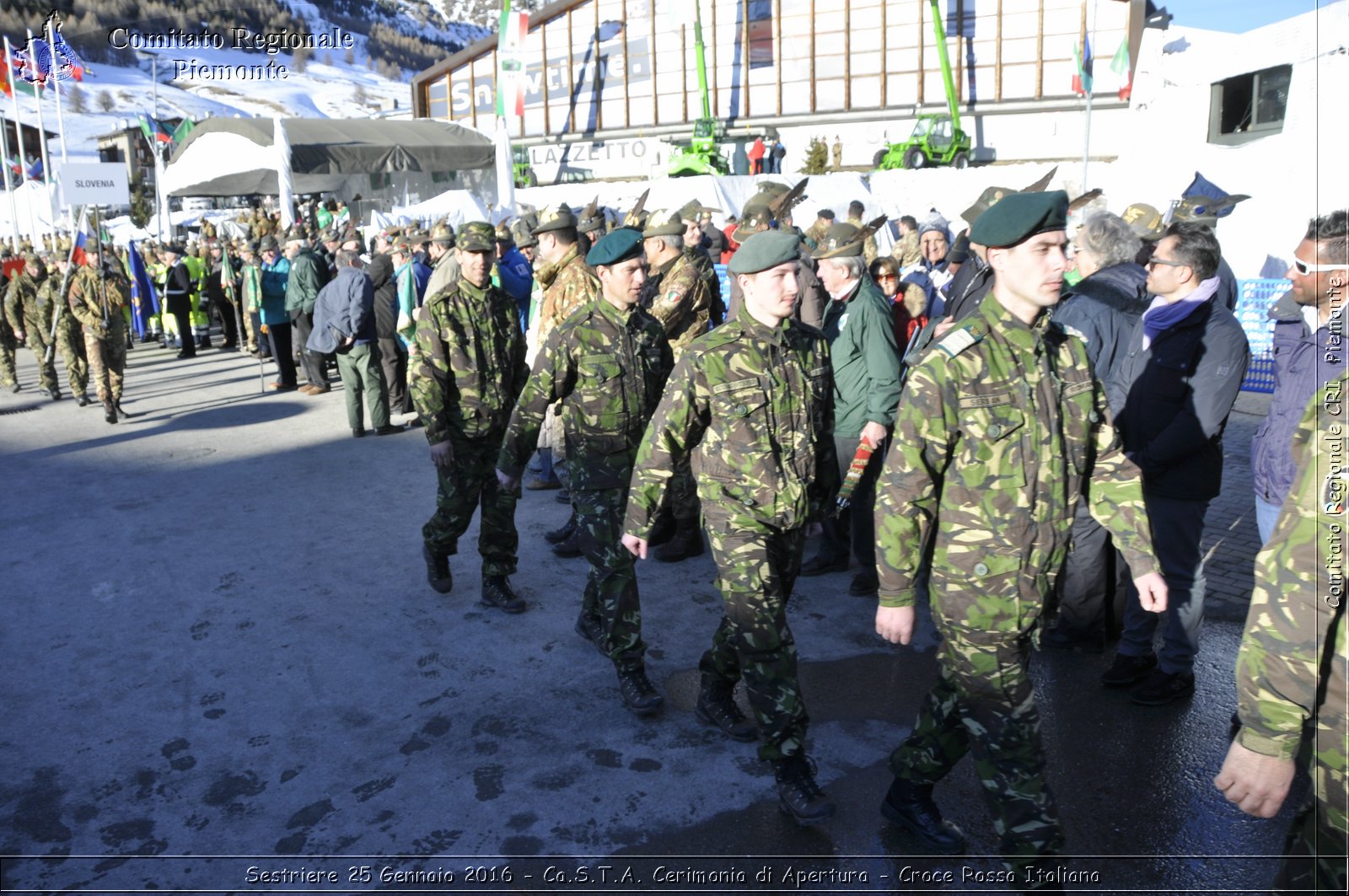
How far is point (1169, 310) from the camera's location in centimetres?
398

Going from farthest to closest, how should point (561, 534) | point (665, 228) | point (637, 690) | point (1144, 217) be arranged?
point (561, 534) → point (665, 228) → point (1144, 217) → point (637, 690)

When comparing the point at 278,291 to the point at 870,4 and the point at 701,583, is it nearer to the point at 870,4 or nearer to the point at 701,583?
the point at 701,583

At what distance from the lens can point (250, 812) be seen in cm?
359

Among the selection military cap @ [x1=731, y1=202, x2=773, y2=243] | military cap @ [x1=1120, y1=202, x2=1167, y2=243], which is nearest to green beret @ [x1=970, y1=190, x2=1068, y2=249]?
military cap @ [x1=1120, y1=202, x2=1167, y2=243]

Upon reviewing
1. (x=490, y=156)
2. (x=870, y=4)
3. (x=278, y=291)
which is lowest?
(x=278, y=291)

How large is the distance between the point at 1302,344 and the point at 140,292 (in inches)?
735

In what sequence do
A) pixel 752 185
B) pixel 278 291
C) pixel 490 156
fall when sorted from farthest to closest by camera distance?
pixel 490 156, pixel 752 185, pixel 278 291

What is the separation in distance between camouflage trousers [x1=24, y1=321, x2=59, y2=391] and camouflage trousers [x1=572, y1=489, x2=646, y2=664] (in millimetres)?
11225

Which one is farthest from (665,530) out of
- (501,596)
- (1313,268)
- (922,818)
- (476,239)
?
(1313,268)

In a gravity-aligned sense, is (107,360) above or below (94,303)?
below

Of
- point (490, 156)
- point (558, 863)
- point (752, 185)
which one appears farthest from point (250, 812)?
point (490, 156)

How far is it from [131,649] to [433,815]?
251 centimetres

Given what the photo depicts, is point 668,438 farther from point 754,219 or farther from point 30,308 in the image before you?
point 30,308

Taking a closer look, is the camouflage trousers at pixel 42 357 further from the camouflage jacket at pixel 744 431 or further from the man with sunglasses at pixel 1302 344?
the man with sunglasses at pixel 1302 344
